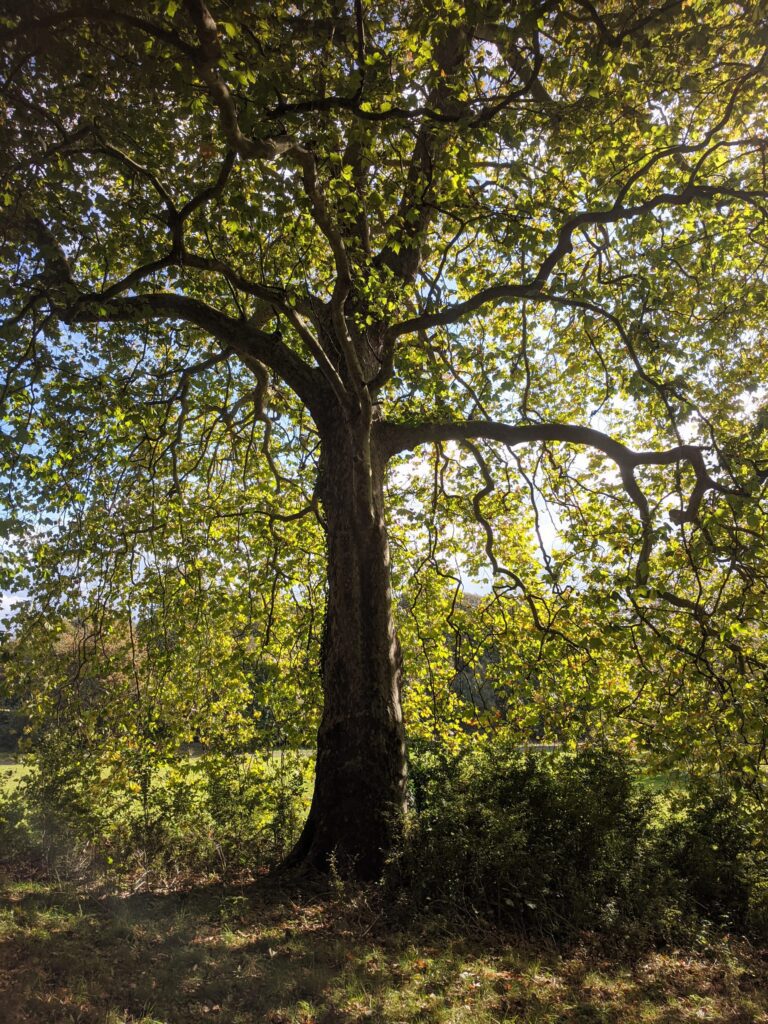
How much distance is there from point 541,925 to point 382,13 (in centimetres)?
914

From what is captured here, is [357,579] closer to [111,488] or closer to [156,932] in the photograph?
[156,932]

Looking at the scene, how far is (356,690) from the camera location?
7.10 m

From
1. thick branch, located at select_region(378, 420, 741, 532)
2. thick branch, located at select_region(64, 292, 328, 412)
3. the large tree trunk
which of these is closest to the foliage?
the large tree trunk

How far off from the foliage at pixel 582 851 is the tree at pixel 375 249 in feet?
2.23

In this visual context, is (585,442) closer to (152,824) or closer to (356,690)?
(356,690)

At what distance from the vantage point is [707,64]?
7.21 m

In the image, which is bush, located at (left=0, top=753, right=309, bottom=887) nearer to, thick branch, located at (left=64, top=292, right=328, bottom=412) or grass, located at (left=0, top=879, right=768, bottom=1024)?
grass, located at (left=0, top=879, right=768, bottom=1024)

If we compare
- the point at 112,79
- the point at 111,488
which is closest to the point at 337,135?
the point at 112,79

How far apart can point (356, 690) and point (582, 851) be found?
2787 mm

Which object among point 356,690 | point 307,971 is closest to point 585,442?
point 356,690

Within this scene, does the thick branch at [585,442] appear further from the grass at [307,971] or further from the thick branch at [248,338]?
the grass at [307,971]

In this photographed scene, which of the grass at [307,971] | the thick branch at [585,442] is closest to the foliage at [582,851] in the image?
the grass at [307,971]

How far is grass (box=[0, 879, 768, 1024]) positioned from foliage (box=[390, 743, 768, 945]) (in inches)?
15.0

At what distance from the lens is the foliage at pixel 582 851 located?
594cm
